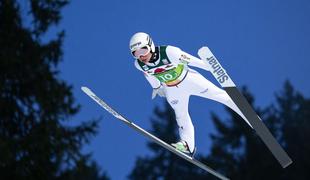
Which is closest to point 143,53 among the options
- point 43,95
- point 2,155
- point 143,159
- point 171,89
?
point 171,89

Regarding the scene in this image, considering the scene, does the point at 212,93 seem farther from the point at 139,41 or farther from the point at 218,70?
the point at 139,41

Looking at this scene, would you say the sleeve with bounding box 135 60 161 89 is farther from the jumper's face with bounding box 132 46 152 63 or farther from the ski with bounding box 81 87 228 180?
the ski with bounding box 81 87 228 180

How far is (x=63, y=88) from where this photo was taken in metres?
15.5

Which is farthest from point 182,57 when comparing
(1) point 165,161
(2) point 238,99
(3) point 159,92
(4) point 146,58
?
(1) point 165,161

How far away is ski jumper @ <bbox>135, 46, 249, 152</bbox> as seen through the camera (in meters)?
5.99

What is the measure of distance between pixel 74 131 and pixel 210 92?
9.26m

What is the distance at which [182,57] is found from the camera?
19.6 feet

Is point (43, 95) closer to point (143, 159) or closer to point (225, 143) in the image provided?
point (225, 143)

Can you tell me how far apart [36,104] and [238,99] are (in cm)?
979

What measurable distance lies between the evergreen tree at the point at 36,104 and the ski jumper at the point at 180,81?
8342mm

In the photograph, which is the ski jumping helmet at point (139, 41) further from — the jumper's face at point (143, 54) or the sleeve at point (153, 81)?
the sleeve at point (153, 81)

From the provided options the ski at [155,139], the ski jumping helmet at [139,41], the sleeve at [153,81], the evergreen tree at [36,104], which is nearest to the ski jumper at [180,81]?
the sleeve at [153,81]

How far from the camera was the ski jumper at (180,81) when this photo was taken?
5988mm

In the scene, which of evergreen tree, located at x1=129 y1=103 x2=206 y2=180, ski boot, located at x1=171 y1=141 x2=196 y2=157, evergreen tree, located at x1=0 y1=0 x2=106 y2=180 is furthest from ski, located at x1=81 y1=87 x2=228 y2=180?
evergreen tree, located at x1=129 y1=103 x2=206 y2=180
